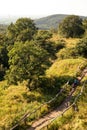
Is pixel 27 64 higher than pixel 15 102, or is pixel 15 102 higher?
pixel 27 64

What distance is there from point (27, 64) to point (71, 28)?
152 feet

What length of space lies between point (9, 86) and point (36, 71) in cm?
507

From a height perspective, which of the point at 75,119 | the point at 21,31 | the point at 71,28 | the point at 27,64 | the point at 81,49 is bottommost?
the point at 75,119

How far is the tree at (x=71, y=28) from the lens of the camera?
8188cm

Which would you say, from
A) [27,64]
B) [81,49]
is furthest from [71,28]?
[27,64]

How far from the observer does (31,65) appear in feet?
124

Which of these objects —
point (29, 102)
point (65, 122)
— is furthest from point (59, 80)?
point (65, 122)

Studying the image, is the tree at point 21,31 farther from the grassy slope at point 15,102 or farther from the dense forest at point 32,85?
the grassy slope at point 15,102

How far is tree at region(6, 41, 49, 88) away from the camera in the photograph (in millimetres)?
38000

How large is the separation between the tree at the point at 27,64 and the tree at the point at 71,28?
44301 millimetres

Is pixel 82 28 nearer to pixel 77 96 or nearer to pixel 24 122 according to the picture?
pixel 77 96

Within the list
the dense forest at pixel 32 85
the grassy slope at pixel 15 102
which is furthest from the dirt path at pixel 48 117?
the grassy slope at pixel 15 102

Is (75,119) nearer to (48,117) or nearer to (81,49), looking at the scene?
(48,117)

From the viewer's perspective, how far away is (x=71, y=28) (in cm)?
8200
